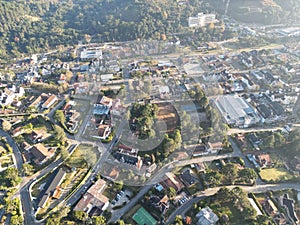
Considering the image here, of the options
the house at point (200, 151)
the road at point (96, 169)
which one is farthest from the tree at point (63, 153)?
the house at point (200, 151)

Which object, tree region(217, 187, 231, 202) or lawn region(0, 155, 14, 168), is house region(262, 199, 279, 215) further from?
lawn region(0, 155, 14, 168)

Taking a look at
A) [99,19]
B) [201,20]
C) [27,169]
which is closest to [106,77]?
[27,169]

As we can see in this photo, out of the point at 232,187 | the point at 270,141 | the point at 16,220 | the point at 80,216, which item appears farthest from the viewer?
the point at 270,141

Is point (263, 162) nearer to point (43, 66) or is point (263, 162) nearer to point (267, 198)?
point (267, 198)

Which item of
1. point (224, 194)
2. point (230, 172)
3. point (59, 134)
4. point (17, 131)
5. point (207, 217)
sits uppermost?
point (59, 134)

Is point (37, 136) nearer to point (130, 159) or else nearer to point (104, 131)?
point (104, 131)

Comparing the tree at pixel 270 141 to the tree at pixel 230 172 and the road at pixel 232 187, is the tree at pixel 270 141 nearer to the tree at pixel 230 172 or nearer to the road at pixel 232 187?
the road at pixel 232 187

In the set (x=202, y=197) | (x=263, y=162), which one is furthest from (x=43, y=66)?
(x=263, y=162)
